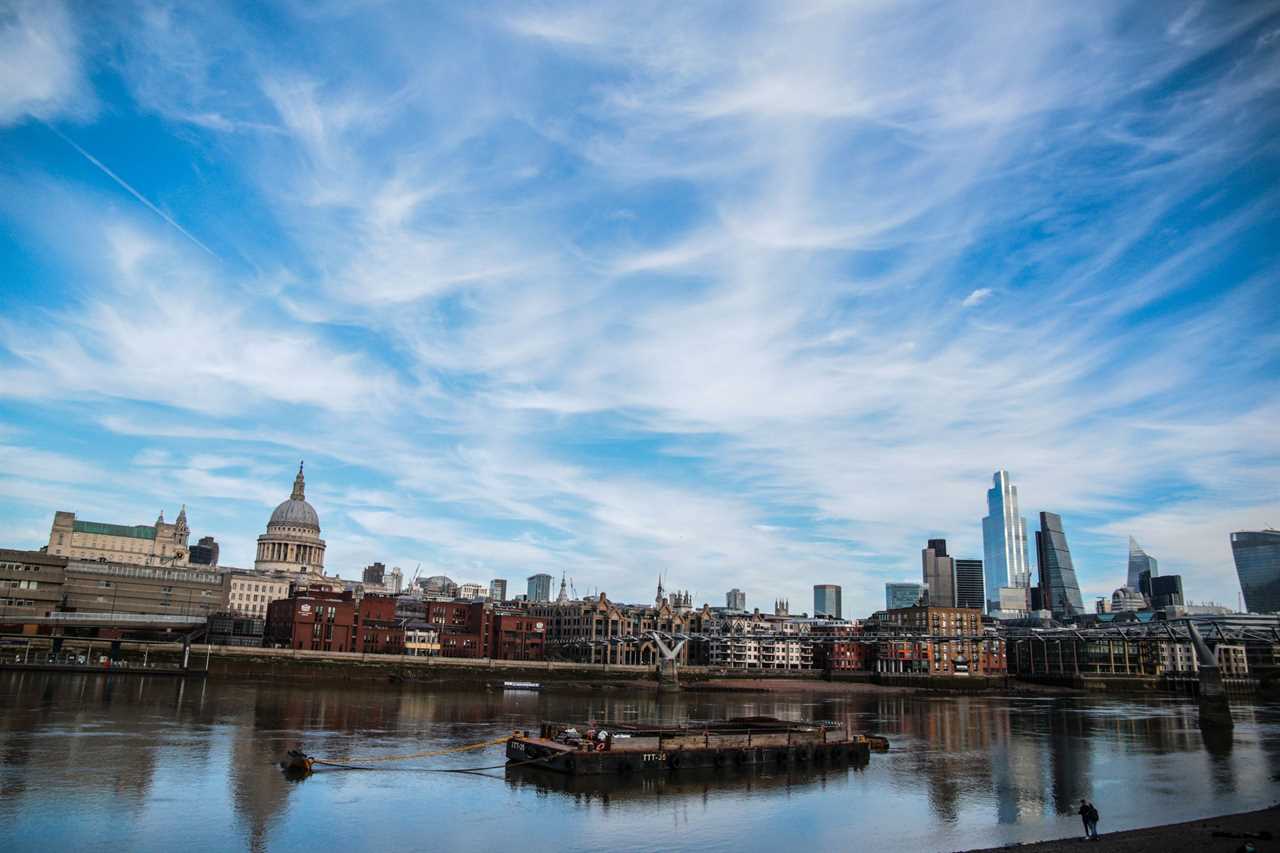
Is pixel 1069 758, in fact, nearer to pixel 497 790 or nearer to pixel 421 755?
pixel 497 790

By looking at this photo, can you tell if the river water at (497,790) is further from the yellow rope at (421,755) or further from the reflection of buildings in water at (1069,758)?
the yellow rope at (421,755)

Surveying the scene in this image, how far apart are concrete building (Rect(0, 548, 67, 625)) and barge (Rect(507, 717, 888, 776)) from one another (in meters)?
139

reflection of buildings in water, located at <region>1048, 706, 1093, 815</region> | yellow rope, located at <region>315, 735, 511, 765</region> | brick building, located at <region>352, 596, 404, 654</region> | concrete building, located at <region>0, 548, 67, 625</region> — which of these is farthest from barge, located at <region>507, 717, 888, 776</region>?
concrete building, located at <region>0, 548, 67, 625</region>

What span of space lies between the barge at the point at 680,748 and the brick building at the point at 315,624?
111 meters

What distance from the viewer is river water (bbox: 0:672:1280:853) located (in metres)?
36.3

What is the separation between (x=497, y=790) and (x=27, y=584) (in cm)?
14867

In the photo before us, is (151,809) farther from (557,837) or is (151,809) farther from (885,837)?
(885,837)

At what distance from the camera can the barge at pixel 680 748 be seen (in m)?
51.6

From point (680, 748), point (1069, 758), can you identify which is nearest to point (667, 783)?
point (680, 748)

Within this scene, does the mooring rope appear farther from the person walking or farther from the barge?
the person walking

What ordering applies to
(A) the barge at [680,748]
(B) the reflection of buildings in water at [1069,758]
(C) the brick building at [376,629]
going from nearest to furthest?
(B) the reflection of buildings in water at [1069,758] → (A) the barge at [680,748] → (C) the brick building at [376,629]

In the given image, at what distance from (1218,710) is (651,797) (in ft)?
267

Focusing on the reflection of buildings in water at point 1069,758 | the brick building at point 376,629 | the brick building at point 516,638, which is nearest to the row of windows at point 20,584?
the brick building at point 376,629

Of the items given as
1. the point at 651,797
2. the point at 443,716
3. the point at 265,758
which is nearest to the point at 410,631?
the point at 443,716
